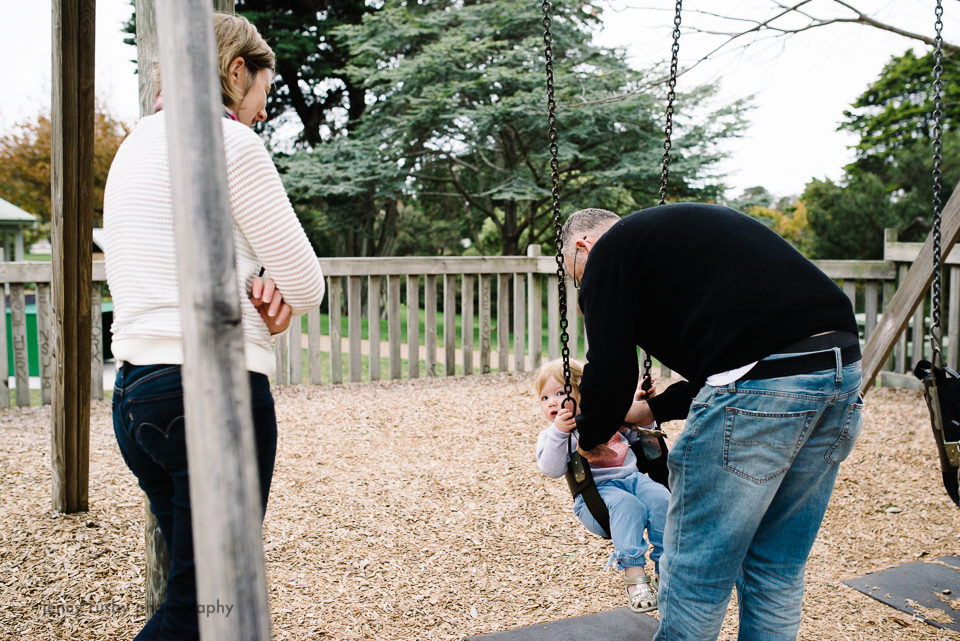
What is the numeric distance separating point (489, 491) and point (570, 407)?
176cm

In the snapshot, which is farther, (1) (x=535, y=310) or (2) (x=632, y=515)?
(1) (x=535, y=310)

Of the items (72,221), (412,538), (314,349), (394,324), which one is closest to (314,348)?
(314,349)

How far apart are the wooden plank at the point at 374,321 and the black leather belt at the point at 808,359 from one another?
499 cm

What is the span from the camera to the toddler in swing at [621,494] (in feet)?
7.15

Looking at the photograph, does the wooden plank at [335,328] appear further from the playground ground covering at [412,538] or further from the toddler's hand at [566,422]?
the toddler's hand at [566,422]

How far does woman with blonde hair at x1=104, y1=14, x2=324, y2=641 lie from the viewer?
133cm

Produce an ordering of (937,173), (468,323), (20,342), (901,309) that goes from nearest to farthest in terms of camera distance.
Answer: (937,173), (901,309), (20,342), (468,323)

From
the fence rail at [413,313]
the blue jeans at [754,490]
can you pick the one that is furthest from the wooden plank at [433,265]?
the blue jeans at [754,490]

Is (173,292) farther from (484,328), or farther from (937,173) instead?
(484,328)

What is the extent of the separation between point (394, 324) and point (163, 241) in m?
5.18

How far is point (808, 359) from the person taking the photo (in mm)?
1546

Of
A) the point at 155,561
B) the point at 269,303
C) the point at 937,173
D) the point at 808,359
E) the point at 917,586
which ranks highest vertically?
the point at 937,173

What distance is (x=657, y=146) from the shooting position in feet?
37.8

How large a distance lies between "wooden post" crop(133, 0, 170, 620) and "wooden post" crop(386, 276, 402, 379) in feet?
13.2
